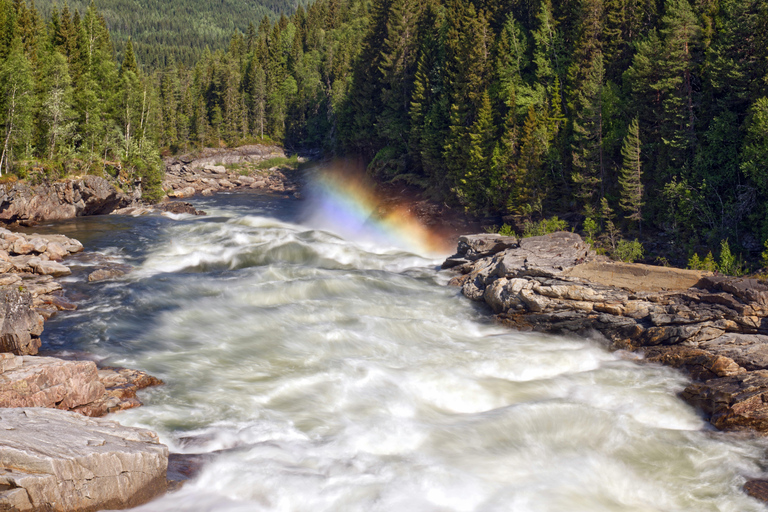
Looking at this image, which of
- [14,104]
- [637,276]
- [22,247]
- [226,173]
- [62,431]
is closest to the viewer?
[62,431]

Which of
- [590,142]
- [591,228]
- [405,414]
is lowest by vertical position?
[405,414]

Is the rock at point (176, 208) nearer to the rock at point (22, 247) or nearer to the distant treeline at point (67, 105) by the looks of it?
the distant treeline at point (67, 105)

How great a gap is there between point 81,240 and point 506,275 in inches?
1114

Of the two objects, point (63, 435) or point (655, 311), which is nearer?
point (63, 435)

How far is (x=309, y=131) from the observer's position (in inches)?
4341

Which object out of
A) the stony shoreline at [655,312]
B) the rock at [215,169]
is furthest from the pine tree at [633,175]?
the rock at [215,169]

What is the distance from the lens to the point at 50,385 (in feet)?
42.3

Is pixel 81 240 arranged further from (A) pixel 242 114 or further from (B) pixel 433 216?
(A) pixel 242 114

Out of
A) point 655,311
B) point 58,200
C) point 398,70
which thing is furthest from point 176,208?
point 655,311

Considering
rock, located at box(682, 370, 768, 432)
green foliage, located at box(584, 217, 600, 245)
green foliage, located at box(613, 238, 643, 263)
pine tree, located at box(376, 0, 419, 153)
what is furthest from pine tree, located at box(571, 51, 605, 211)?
pine tree, located at box(376, 0, 419, 153)

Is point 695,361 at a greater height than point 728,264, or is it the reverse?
point 728,264

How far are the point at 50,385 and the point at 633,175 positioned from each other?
3307 cm

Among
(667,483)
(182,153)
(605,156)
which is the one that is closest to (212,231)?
(605,156)

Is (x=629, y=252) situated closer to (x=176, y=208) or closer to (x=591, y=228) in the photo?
(x=591, y=228)
